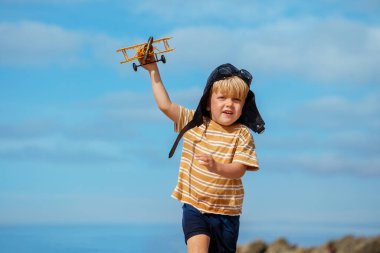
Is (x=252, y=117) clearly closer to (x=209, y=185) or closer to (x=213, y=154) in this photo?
(x=213, y=154)

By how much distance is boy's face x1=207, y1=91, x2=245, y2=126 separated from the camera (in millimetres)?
→ 7664

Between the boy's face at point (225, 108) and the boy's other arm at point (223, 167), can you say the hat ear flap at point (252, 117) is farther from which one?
the boy's other arm at point (223, 167)

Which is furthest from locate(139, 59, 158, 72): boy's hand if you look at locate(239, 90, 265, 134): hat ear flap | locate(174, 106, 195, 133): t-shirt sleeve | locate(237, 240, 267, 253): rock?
locate(237, 240, 267, 253): rock

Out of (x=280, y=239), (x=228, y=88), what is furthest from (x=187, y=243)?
(x=280, y=239)

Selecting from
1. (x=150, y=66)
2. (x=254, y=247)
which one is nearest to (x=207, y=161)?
(x=150, y=66)

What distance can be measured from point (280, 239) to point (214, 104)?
12.5m

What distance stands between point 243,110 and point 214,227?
125cm

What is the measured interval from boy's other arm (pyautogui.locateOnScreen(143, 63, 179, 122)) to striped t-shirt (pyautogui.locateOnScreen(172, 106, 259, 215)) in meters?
0.09

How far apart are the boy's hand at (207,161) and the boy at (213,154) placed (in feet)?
1.20

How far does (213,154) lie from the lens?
7715 millimetres

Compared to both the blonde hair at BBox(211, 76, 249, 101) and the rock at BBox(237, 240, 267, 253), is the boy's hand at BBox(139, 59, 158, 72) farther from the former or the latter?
the rock at BBox(237, 240, 267, 253)

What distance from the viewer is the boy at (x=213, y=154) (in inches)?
301

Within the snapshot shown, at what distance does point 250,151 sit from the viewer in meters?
7.75

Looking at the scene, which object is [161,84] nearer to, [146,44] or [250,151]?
[146,44]
